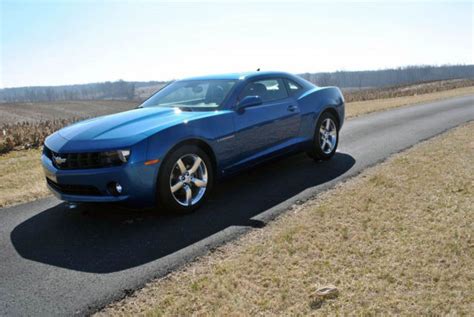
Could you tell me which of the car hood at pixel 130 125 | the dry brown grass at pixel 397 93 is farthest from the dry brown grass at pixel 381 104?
the car hood at pixel 130 125

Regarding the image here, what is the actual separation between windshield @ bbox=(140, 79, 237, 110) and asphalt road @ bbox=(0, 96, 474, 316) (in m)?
1.20

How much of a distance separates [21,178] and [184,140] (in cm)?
394

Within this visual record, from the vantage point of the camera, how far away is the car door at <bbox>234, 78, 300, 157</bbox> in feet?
15.9

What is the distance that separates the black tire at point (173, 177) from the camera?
3996mm

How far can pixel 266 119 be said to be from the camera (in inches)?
202

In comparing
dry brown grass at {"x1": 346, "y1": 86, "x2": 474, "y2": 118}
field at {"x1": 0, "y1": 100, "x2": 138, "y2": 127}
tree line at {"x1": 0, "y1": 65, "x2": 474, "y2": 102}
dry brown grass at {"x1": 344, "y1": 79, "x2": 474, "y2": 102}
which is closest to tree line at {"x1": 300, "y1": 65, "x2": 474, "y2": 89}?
tree line at {"x1": 0, "y1": 65, "x2": 474, "y2": 102}

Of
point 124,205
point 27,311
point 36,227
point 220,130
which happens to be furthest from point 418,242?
point 36,227

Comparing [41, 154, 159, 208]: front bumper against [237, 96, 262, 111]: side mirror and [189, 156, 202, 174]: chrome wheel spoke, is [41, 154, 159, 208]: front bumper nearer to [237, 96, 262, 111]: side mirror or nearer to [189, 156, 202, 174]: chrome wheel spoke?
[189, 156, 202, 174]: chrome wheel spoke

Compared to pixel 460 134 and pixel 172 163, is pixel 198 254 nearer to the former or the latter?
pixel 172 163

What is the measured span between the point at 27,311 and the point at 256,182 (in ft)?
10.9

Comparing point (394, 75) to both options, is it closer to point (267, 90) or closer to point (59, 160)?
point (267, 90)

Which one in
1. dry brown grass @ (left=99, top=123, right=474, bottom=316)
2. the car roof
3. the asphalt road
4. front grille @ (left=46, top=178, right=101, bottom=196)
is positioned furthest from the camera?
the car roof

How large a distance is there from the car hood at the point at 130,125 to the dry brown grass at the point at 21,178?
1581mm

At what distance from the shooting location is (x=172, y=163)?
405cm
